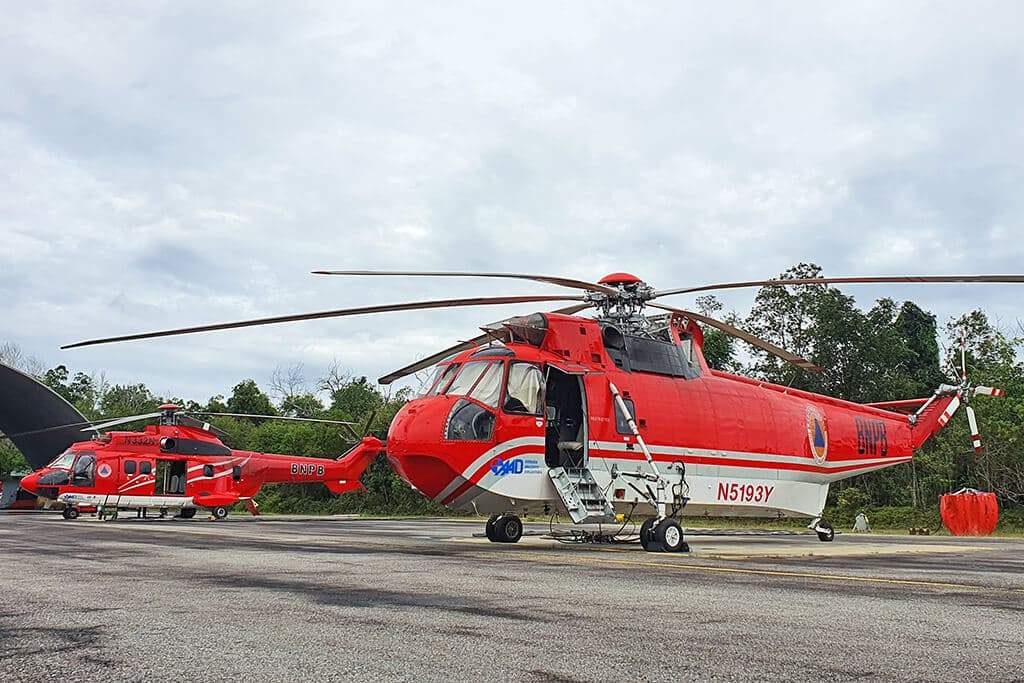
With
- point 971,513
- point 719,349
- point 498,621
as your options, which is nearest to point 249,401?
point 719,349

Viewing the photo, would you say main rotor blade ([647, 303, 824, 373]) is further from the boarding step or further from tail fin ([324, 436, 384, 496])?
tail fin ([324, 436, 384, 496])

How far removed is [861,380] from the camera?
4103 centimetres

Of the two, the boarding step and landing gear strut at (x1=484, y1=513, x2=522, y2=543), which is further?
landing gear strut at (x1=484, y1=513, x2=522, y2=543)

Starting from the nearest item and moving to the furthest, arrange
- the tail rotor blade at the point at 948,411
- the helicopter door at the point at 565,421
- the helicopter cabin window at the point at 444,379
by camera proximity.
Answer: the helicopter cabin window at the point at 444,379 → the helicopter door at the point at 565,421 → the tail rotor blade at the point at 948,411

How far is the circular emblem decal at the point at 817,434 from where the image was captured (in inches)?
707

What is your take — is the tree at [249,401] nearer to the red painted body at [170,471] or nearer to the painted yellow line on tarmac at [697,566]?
the red painted body at [170,471]

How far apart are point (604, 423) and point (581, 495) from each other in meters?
1.31

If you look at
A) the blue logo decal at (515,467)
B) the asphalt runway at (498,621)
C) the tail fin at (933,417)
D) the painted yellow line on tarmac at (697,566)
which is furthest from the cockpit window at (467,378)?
the tail fin at (933,417)

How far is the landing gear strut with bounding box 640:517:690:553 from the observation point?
1343 centimetres

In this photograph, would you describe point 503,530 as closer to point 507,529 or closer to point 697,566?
point 507,529

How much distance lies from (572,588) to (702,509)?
900cm

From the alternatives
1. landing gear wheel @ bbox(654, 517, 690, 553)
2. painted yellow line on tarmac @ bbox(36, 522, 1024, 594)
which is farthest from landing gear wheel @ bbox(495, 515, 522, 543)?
landing gear wheel @ bbox(654, 517, 690, 553)

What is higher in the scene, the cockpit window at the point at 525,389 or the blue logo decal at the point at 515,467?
the cockpit window at the point at 525,389

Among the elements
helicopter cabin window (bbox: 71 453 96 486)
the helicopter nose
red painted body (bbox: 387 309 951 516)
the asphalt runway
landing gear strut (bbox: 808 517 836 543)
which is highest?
red painted body (bbox: 387 309 951 516)
